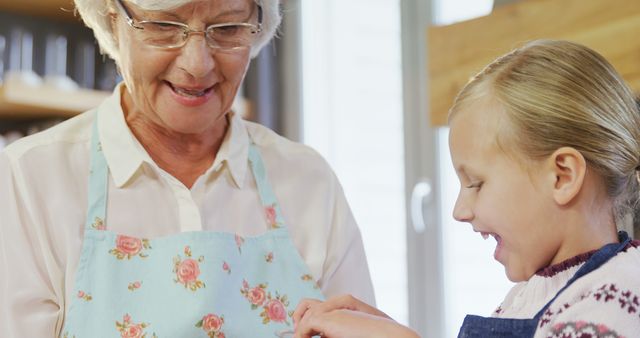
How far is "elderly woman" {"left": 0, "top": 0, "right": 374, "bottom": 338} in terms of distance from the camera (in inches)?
61.3

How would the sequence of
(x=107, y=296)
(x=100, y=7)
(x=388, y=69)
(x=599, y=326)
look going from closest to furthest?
(x=599, y=326), (x=107, y=296), (x=100, y=7), (x=388, y=69)

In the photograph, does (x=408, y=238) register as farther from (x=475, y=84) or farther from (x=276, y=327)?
(x=475, y=84)

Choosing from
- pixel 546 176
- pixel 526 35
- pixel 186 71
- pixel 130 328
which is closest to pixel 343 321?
pixel 546 176

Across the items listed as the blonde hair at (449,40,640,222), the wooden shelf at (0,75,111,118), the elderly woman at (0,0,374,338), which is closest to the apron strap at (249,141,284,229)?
the elderly woman at (0,0,374,338)

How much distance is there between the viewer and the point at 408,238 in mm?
3301

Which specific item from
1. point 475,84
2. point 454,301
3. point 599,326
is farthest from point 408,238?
point 599,326

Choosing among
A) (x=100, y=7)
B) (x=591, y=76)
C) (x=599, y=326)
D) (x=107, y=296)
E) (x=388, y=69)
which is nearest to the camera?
(x=599, y=326)

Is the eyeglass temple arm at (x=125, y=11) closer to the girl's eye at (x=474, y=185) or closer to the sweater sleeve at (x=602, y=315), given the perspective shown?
the girl's eye at (x=474, y=185)

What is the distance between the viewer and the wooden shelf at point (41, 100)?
3.04m

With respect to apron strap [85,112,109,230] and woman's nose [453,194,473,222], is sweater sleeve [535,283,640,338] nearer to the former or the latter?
woman's nose [453,194,473,222]

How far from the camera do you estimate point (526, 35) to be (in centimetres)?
206

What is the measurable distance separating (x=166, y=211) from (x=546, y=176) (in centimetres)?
71

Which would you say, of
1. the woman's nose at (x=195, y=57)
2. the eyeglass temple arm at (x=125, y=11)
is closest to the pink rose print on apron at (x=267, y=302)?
the woman's nose at (x=195, y=57)

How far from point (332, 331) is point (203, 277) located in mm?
386
